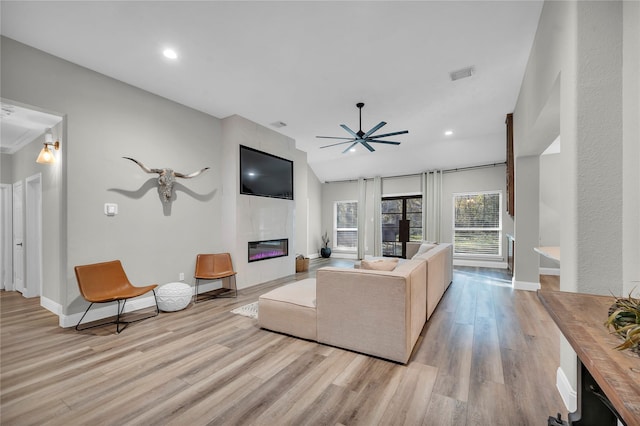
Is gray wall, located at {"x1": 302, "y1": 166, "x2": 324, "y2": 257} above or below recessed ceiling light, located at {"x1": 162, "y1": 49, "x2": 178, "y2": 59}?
below

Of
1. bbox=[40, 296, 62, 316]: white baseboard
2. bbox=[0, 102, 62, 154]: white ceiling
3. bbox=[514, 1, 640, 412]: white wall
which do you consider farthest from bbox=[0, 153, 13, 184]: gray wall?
bbox=[514, 1, 640, 412]: white wall

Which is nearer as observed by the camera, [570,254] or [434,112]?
[570,254]

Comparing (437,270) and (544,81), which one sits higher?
(544,81)

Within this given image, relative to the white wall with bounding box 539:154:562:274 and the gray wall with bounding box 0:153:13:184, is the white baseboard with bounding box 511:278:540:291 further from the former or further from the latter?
the gray wall with bounding box 0:153:13:184

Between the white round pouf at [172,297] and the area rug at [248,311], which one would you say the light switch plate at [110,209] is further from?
the area rug at [248,311]

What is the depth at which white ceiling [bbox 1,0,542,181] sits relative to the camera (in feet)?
7.88

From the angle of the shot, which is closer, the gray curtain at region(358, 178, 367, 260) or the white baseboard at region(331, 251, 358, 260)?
the gray curtain at region(358, 178, 367, 260)

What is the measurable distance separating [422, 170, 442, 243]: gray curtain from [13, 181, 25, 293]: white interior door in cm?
851

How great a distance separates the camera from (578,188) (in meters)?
1.63

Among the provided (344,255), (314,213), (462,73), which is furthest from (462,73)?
(344,255)

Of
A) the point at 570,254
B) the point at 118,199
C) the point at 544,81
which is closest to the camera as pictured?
the point at 570,254

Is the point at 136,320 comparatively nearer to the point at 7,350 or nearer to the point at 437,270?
the point at 7,350

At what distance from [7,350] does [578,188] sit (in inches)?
189

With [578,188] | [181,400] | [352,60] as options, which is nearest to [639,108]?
[578,188]
